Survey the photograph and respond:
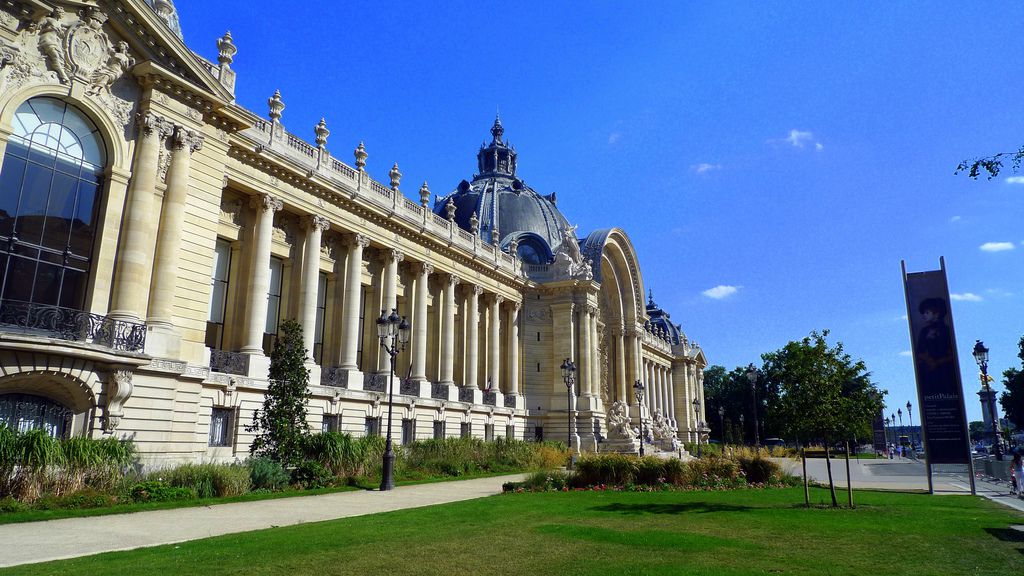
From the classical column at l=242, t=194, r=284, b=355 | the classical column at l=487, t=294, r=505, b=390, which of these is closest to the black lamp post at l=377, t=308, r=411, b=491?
the classical column at l=242, t=194, r=284, b=355

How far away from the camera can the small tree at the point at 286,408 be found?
21328 millimetres

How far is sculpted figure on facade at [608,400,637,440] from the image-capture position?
4894 centimetres

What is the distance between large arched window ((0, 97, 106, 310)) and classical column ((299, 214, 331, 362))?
1096 centimetres

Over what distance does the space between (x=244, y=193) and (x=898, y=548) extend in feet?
86.6

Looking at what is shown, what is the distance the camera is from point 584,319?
5075 cm

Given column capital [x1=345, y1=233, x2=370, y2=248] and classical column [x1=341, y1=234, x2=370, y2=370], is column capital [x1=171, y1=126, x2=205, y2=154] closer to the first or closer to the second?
column capital [x1=345, y1=233, x2=370, y2=248]

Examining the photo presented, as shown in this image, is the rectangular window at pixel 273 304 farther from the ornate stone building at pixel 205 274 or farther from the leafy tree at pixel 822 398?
the leafy tree at pixel 822 398

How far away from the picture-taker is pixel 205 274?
2273cm

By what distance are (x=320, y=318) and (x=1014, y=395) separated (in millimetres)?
79516

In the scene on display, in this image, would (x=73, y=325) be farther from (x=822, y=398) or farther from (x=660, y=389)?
(x=660, y=389)

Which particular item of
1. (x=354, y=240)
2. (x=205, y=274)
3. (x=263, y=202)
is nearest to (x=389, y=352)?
(x=205, y=274)

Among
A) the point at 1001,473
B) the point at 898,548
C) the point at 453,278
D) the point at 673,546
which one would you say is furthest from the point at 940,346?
the point at 453,278

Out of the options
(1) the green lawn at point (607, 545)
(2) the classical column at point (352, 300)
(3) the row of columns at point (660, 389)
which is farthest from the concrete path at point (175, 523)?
(3) the row of columns at point (660, 389)

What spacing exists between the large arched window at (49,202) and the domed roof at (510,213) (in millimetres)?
33664
